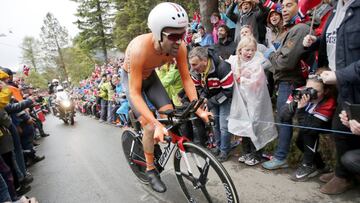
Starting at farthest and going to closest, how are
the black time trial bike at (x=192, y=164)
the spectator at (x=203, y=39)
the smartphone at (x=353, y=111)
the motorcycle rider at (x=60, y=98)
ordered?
the motorcycle rider at (x=60, y=98), the spectator at (x=203, y=39), the black time trial bike at (x=192, y=164), the smartphone at (x=353, y=111)

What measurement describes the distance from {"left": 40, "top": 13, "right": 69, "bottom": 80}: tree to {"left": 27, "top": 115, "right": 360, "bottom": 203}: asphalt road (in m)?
49.7

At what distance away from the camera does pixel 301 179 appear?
3215mm

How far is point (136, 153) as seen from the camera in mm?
3734

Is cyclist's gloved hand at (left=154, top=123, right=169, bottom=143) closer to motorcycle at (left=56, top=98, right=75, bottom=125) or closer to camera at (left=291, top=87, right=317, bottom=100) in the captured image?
A: camera at (left=291, top=87, right=317, bottom=100)

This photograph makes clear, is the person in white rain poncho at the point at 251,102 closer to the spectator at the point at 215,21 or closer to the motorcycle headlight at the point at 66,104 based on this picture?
the spectator at the point at 215,21

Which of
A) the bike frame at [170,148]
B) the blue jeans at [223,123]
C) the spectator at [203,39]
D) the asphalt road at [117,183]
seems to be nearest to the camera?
the bike frame at [170,148]

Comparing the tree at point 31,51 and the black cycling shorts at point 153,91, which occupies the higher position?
the tree at point 31,51

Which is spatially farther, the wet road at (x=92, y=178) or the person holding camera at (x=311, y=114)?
the wet road at (x=92, y=178)

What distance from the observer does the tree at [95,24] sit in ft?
99.2

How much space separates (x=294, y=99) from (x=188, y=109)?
4.97 ft

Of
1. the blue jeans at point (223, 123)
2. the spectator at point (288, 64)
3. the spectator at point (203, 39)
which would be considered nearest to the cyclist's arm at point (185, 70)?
the blue jeans at point (223, 123)

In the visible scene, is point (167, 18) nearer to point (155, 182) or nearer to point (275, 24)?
point (155, 182)

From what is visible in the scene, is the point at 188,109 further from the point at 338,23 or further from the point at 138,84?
the point at 338,23

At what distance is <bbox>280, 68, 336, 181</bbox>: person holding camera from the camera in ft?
9.48
